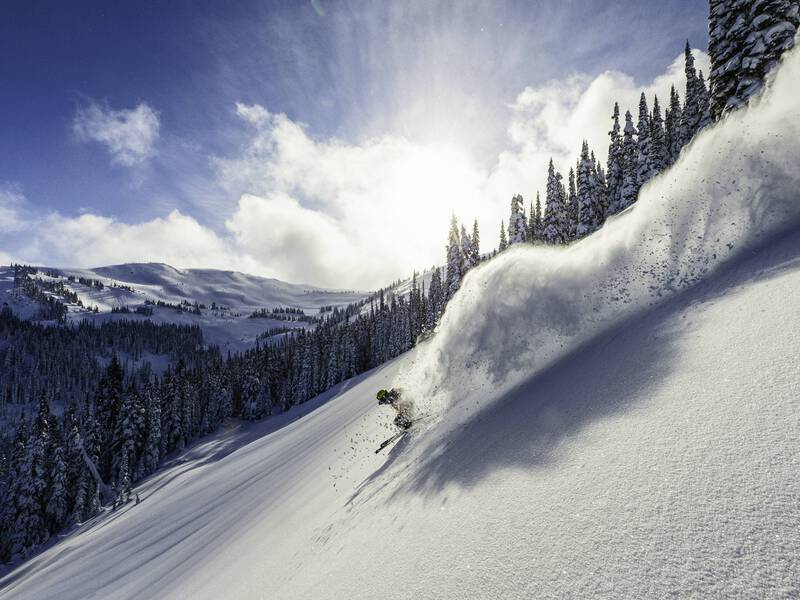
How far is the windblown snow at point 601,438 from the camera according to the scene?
2605 millimetres

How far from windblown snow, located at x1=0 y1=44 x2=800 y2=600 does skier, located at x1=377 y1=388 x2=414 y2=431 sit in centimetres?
53

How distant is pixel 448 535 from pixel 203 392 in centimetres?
9758

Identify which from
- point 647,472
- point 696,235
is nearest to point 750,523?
point 647,472

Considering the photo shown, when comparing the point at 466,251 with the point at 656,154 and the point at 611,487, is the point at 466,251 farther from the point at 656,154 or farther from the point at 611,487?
the point at 611,487

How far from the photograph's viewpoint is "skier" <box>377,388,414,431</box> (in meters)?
11.4

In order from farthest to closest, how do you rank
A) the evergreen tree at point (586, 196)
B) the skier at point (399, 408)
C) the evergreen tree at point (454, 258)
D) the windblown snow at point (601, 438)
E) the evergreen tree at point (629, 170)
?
the evergreen tree at point (454, 258) < the evergreen tree at point (586, 196) < the evergreen tree at point (629, 170) < the skier at point (399, 408) < the windblown snow at point (601, 438)

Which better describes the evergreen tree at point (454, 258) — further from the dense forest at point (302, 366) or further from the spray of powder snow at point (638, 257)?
the spray of powder snow at point (638, 257)

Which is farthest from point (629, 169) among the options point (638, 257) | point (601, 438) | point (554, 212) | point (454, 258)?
point (601, 438)

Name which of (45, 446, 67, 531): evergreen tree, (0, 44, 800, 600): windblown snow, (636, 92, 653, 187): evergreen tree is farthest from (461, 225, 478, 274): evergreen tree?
(45, 446, 67, 531): evergreen tree

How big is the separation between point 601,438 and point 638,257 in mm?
6431

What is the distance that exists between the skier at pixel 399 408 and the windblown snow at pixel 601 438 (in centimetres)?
53

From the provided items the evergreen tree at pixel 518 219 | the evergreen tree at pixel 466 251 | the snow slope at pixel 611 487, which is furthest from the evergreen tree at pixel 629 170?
the snow slope at pixel 611 487

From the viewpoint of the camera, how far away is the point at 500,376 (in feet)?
29.6

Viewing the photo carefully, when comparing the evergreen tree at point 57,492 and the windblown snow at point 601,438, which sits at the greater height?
the windblown snow at point 601,438
